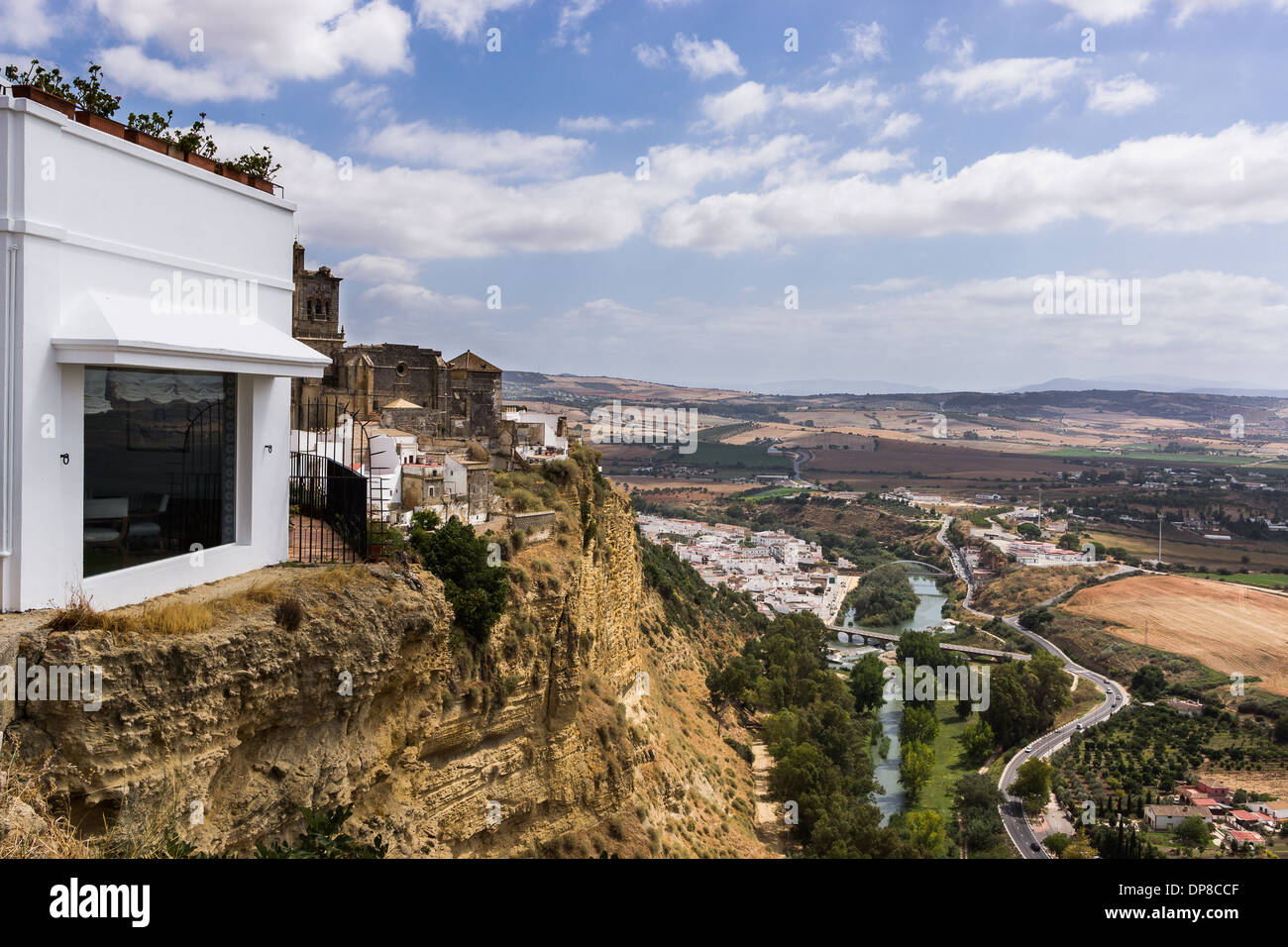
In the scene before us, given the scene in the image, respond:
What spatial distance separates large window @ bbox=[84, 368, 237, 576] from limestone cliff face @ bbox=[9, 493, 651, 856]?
74 centimetres

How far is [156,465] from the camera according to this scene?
779 cm

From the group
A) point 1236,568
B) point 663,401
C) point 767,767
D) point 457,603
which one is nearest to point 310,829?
point 457,603

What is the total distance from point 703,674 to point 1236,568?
6230 centimetres

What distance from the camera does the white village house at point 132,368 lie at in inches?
251

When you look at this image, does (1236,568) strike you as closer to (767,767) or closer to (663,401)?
(767,767)

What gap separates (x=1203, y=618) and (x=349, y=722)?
67.5 meters

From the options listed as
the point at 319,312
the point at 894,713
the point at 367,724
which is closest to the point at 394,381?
the point at 319,312

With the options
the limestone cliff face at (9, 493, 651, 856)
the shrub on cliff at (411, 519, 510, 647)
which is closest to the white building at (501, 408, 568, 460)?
the limestone cliff face at (9, 493, 651, 856)

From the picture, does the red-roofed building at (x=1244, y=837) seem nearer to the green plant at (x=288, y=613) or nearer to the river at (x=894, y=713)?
the river at (x=894, y=713)

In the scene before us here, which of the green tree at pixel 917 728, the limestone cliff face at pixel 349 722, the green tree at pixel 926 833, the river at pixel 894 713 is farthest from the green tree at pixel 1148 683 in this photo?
the limestone cliff face at pixel 349 722

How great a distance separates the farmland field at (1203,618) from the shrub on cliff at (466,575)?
5294cm
